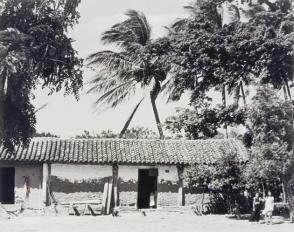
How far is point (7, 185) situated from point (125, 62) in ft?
33.5

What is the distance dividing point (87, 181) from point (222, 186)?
6.74 meters

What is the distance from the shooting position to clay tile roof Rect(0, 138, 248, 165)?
22406 millimetres

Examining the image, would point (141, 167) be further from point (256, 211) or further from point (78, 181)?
point (256, 211)

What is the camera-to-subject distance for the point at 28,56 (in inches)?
539

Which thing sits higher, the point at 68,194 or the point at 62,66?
the point at 62,66

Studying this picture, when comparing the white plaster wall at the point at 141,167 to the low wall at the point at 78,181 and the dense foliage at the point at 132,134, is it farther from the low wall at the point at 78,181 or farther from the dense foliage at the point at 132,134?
the dense foliage at the point at 132,134

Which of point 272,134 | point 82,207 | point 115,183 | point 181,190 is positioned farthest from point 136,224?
point 272,134

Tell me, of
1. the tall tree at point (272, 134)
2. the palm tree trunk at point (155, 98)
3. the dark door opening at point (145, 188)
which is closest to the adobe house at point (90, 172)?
the dark door opening at point (145, 188)

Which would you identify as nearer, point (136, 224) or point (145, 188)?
point (136, 224)

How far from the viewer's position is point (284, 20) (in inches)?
838

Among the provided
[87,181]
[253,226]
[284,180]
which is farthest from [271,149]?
[87,181]

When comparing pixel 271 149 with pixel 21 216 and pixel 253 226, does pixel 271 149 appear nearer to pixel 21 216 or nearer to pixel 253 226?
pixel 253 226

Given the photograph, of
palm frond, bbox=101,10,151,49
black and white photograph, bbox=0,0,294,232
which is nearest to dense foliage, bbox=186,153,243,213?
black and white photograph, bbox=0,0,294,232

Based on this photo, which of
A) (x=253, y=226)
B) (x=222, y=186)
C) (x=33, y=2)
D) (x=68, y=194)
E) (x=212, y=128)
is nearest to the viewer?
(x=33, y=2)
